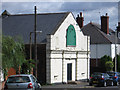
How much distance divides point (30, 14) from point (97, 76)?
13.3 m

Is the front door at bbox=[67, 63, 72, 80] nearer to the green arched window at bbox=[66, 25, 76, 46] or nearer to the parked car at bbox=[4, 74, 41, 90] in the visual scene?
the green arched window at bbox=[66, 25, 76, 46]

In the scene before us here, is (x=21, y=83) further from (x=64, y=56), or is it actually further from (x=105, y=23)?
(x=105, y=23)

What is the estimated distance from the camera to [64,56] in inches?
1535

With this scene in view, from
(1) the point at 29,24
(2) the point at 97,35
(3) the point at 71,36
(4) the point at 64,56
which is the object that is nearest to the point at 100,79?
(4) the point at 64,56

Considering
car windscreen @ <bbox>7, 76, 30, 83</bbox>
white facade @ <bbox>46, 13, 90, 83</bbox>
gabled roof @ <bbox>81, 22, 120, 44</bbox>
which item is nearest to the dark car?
white facade @ <bbox>46, 13, 90, 83</bbox>

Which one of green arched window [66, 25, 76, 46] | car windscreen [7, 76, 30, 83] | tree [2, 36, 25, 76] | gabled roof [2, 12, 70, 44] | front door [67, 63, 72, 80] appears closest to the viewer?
car windscreen [7, 76, 30, 83]

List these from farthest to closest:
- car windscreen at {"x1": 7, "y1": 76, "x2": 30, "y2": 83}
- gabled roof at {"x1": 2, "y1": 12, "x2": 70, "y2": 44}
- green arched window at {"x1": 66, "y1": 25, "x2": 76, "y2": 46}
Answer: green arched window at {"x1": 66, "y1": 25, "x2": 76, "y2": 46}, gabled roof at {"x1": 2, "y1": 12, "x2": 70, "y2": 44}, car windscreen at {"x1": 7, "y1": 76, "x2": 30, "y2": 83}

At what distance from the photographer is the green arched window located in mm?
39819

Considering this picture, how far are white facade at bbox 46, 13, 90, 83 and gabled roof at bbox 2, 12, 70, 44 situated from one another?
3.26ft

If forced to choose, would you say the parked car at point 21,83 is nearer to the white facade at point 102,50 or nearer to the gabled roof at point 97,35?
the white facade at point 102,50

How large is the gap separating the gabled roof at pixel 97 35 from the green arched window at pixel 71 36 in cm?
1553

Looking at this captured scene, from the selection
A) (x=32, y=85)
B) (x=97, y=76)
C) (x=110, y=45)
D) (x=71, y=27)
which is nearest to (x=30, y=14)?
(x=71, y=27)

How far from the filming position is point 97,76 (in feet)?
113

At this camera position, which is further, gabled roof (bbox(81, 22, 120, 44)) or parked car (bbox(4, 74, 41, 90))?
gabled roof (bbox(81, 22, 120, 44))
